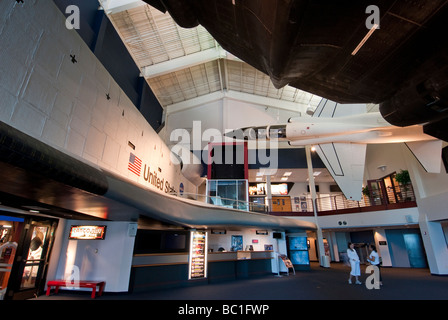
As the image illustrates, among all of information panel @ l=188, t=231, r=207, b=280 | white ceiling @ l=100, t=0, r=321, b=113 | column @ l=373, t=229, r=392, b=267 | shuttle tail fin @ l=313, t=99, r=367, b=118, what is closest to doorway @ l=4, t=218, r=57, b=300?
information panel @ l=188, t=231, r=207, b=280

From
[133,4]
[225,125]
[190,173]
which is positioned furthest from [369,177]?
[133,4]

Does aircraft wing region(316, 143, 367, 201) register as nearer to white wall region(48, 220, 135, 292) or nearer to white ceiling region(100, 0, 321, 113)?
white wall region(48, 220, 135, 292)

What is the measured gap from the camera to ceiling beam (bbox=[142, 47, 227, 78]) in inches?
473

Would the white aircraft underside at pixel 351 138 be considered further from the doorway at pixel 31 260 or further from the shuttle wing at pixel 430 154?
the doorway at pixel 31 260

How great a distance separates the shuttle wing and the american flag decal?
35.1 feet

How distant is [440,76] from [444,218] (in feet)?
31.7

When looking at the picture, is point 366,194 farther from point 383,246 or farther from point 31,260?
point 31,260

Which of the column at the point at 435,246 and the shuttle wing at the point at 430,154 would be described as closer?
the shuttle wing at the point at 430,154

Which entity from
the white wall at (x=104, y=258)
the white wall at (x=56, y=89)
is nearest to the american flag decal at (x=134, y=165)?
the white wall at (x=56, y=89)

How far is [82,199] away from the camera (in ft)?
11.4

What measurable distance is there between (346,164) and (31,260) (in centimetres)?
1053

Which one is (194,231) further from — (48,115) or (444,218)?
(444,218)

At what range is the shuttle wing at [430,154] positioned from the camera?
8062 mm

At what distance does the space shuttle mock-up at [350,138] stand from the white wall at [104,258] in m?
7.47
